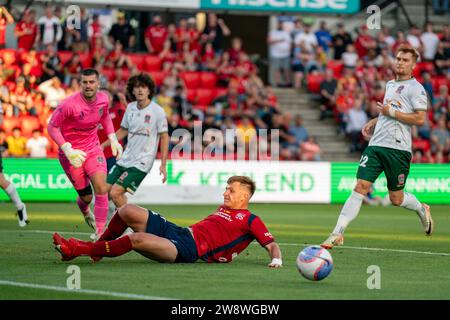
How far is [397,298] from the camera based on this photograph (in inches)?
371

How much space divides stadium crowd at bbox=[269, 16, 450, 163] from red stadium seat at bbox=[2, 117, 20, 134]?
9.23 meters

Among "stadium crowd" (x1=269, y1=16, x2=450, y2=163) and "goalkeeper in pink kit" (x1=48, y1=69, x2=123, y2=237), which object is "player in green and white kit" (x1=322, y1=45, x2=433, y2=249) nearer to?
"goalkeeper in pink kit" (x1=48, y1=69, x2=123, y2=237)

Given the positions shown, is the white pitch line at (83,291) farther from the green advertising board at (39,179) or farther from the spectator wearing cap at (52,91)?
the spectator wearing cap at (52,91)

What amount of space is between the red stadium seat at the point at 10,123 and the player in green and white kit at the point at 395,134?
49.6 feet

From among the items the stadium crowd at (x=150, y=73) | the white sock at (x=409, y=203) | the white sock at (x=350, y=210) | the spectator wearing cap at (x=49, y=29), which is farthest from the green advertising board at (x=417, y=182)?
the white sock at (x=350, y=210)

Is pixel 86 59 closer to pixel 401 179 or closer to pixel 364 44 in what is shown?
pixel 364 44

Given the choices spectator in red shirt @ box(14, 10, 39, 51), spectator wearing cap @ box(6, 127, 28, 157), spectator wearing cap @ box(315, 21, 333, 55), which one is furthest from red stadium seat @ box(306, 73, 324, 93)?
spectator wearing cap @ box(6, 127, 28, 157)

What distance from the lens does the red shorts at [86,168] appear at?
15.5m

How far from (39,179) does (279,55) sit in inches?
402

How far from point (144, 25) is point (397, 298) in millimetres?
25480

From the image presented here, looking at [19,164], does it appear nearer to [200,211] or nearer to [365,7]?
[200,211]

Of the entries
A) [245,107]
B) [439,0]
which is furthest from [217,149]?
[439,0]

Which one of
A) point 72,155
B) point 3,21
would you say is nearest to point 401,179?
point 72,155

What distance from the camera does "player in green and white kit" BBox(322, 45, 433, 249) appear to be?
1395 centimetres
